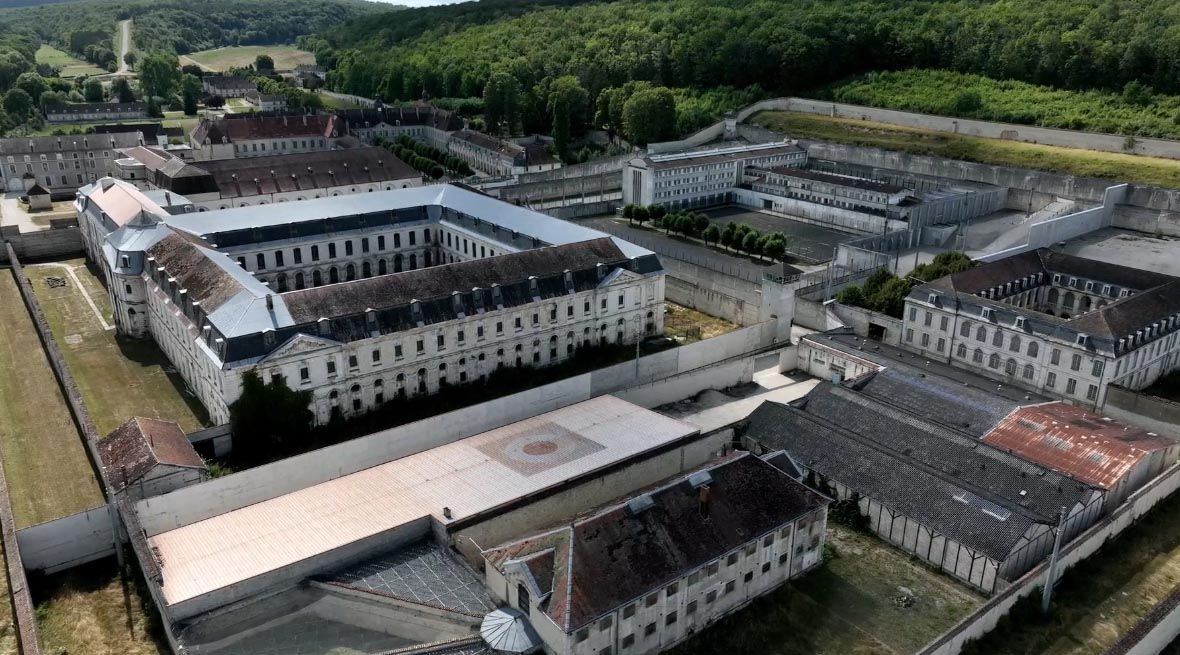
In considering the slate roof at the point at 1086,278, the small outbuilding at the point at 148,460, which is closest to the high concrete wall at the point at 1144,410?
the slate roof at the point at 1086,278

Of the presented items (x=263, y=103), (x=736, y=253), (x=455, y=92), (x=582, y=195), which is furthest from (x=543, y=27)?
(x=736, y=253)

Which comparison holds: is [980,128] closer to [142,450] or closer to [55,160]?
[142,450]

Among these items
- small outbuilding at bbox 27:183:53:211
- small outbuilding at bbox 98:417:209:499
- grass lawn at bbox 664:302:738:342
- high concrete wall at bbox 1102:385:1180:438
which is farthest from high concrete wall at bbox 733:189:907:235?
small outbuilding at bbox 27:183:53:211

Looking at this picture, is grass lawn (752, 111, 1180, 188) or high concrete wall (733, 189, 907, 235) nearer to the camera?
high concrete wall (733, 189, 907, 235)

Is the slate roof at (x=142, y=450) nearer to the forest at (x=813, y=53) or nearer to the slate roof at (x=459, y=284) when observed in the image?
the slate roof at (x=459, y=284)

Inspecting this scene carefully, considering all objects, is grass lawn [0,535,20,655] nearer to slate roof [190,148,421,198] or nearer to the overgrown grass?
slate roof [190,148,421,198]

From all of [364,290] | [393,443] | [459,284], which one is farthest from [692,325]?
[393,443]
